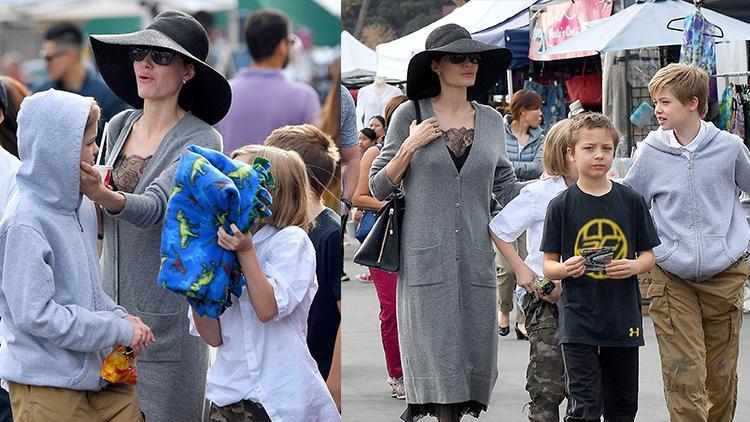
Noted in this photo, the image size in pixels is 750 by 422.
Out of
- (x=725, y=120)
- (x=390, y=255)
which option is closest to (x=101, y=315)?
(x=390, y=255)

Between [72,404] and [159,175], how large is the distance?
93 centimetres

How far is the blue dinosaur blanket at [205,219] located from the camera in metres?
4.00

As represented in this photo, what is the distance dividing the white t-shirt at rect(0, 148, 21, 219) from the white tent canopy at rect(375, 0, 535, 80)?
42.4 ft

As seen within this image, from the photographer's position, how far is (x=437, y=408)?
611 centimetres

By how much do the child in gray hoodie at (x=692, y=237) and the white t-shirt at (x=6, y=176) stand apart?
288 cm

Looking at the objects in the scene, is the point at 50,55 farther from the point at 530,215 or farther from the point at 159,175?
the point at 530,215

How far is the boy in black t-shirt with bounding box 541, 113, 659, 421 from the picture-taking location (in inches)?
215

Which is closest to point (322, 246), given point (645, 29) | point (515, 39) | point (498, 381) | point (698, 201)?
point (698, 201)

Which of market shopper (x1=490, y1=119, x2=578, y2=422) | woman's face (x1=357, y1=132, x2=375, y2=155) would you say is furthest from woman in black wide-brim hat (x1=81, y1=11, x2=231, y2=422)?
woman's face (x1=357, y1=132, x2=375, y2=155)

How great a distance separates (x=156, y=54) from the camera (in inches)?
189

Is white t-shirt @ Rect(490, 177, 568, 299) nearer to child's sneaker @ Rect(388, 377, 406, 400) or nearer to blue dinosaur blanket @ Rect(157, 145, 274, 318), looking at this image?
child's sneaker @ Rect(388, 377, 406, 400)

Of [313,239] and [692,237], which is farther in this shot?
[692,237]

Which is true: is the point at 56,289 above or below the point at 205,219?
below

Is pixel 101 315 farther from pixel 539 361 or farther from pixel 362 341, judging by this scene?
pixel 362 341
